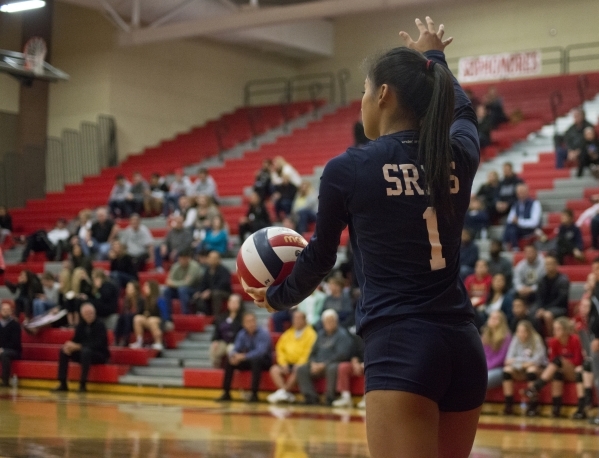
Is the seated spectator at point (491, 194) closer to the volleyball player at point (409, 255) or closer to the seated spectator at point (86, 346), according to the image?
the seated spectator at point (86, 346)

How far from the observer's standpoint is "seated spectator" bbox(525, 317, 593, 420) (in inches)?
425

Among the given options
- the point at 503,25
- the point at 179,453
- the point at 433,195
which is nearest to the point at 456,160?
the point at 433,195

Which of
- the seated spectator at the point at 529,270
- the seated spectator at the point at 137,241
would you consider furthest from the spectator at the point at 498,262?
the seated spectator at the point at 137,241

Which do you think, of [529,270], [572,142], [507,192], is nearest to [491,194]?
[507,192]

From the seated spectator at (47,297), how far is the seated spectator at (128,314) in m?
1.88

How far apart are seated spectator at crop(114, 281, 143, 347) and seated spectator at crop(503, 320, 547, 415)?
19.7ft

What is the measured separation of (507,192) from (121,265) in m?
6.60

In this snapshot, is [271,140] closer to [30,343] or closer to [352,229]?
[30,343]

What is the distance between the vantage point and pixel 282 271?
3.18 metres

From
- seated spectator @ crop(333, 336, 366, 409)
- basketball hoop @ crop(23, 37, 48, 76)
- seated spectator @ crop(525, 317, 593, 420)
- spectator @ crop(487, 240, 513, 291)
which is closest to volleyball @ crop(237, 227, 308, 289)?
seated spectator @ crop(525, 317, 593, 420)

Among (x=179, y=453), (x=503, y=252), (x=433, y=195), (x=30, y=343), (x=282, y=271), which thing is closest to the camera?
(x=433, y=195)

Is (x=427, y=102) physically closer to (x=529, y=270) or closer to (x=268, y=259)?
(x=268, y=259)

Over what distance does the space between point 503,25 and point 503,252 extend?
12.3m

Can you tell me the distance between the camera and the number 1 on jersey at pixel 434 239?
2502 mm
